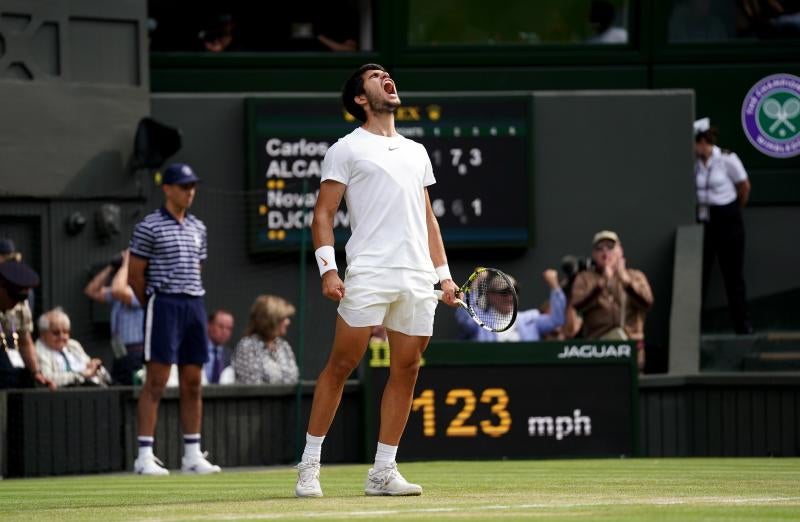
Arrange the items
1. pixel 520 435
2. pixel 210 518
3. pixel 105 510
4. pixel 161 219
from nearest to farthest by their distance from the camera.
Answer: pixel 210 518, pixel 105 510, pixel 161 219, pixel 520 435

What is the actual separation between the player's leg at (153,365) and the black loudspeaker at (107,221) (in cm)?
480

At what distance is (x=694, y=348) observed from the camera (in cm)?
1764

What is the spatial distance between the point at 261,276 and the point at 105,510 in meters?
9.54

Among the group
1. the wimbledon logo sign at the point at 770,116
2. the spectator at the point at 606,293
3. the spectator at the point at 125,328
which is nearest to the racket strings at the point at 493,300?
the spectator at the point at 125,328

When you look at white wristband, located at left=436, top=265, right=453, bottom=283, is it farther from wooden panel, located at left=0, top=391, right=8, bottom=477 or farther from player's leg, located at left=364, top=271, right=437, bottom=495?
wooden panel, located at left=0, top=391, right=8, bottom=477

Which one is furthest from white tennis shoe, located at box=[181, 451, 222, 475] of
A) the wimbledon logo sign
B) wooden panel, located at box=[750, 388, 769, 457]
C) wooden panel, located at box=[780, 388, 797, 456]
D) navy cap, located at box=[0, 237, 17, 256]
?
the wimbledon logo sign

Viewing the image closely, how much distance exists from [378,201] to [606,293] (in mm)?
8016

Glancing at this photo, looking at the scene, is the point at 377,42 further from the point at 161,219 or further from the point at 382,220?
the point at 382,220

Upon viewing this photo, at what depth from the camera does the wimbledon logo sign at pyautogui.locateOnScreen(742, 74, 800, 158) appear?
67.4ft

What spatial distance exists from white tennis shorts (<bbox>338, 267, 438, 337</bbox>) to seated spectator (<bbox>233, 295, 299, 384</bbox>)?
686 centimetres

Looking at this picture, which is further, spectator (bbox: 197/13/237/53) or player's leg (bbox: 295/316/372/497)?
spectator (bbox: 197/13/237/53)

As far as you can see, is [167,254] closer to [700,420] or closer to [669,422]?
[669,422]

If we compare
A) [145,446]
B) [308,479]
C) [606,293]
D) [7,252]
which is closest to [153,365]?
[145,446]

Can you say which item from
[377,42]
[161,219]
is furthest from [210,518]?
[377,42]
